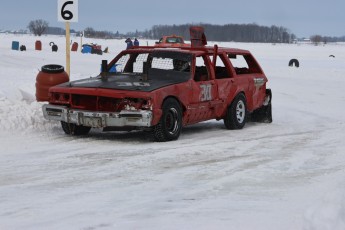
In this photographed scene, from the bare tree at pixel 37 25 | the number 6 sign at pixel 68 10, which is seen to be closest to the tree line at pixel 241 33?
the bare tree at pixel 37 25

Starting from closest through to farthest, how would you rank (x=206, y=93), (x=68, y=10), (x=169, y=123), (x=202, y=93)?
(x=169, y=123), (x=202, y=93), (x=206, y=93), (x=68, y=10)

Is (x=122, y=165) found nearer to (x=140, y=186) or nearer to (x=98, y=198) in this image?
(x=140, y=186)

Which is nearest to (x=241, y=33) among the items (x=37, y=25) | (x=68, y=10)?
(x=37, y=25)

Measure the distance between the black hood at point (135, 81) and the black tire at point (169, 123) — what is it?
304 mm

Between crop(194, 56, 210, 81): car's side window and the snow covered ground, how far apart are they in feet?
2.94

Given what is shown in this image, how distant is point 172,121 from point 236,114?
1927 mm

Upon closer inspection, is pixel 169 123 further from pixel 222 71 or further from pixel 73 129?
pixel 222 71

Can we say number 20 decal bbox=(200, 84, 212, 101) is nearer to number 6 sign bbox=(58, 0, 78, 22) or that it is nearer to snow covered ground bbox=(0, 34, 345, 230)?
snow covered ground bbox=(0, 34, 345, 230)

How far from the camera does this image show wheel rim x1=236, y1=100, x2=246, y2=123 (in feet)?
32.4

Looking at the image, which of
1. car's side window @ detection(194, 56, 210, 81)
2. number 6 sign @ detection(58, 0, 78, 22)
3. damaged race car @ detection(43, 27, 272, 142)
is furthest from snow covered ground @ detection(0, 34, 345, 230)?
number 6 sign @ detection(58, 0, 78, 22)

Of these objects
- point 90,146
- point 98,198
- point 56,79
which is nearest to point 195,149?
point 90,146

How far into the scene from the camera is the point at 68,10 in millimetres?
10695

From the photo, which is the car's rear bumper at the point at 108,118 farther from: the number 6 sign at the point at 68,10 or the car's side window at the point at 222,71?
the number 6 sign at the point at 68,10

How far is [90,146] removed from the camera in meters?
7.67
